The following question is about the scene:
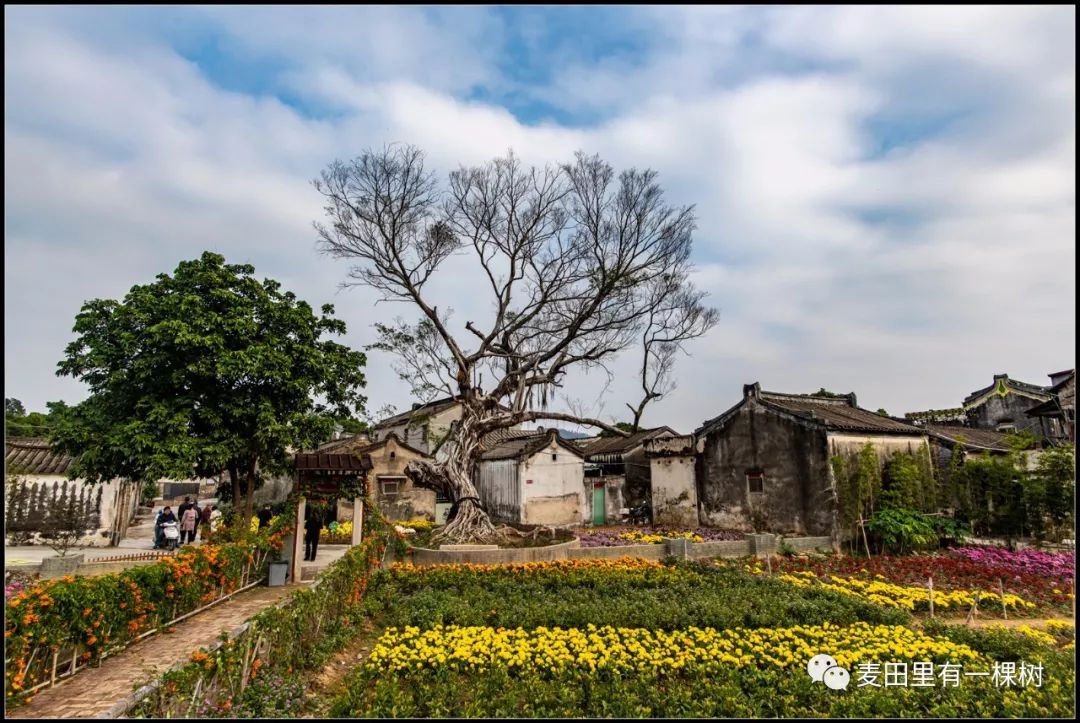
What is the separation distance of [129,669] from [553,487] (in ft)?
67.5

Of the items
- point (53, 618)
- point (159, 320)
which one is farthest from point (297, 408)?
point (53, 618)

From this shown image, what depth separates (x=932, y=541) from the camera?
17203 mm

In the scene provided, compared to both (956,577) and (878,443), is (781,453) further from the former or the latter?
(956,577)

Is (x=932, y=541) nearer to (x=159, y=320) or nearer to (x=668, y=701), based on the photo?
(x=668, y=701)

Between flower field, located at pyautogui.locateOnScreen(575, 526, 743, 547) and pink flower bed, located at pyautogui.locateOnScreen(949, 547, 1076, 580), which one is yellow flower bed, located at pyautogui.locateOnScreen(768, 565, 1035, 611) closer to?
pink flower bed, located at pyautogui.locateOnScreen(949, 547, 1076, 580)

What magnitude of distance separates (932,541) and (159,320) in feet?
75.8

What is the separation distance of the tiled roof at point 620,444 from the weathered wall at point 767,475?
23.4ft

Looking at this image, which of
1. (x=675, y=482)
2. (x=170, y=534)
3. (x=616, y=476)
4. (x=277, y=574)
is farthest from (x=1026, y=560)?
(x=170, y=534)

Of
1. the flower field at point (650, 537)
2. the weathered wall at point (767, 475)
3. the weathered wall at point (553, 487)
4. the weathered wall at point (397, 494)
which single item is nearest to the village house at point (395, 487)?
the weathered wall at point (397, 494)

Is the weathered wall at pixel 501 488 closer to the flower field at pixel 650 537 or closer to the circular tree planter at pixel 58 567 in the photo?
the flower field at pixel 650 537

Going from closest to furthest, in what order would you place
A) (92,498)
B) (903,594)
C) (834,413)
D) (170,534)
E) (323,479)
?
(903,594), (323,479), (170,534), (92,498), (834,413)

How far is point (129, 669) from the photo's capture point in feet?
24.5

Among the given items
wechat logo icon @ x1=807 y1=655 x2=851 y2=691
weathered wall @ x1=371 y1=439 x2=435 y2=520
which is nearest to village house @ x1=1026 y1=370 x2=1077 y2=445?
wechat logo icon @ x1=807 y1=655 x2=851 y2=691

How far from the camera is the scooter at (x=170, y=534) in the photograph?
56.5ft
